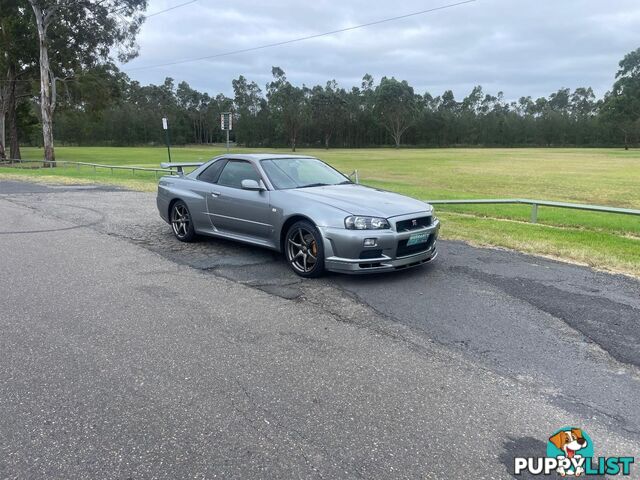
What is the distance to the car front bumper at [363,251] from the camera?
546cm

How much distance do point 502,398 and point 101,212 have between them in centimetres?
955

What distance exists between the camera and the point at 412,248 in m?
5.79

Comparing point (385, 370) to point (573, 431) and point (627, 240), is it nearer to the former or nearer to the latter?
point (573, 431)

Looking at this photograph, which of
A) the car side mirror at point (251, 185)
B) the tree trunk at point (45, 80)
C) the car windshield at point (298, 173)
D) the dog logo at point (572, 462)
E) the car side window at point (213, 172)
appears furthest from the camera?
the tree trunk at point (45, 80)

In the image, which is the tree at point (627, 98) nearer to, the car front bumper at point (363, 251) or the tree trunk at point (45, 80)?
the tree trunk at point (45, 80)

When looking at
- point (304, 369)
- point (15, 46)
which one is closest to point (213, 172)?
point (304, 369)

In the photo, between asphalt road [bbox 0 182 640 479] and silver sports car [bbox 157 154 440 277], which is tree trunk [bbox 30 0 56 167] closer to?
silver sports car [bbox 157 154 440 277]

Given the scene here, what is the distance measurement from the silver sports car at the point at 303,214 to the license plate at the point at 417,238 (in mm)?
11

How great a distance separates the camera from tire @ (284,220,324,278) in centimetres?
572

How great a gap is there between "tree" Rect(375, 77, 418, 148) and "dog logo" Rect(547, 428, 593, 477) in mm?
105375

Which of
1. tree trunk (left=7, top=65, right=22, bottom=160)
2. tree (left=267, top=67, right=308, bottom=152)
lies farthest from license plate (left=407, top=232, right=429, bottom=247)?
tree (left=267, top=67, right=308, bottom=152)

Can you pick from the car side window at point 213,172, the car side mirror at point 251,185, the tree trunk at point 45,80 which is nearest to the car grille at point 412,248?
the car side mirror at point 251,185

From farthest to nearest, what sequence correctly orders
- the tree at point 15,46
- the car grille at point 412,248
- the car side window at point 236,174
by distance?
the tree at point 15,46 → the car side window at point 236,174 → the car grille at point 412,248

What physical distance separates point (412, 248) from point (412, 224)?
10.9 inches
